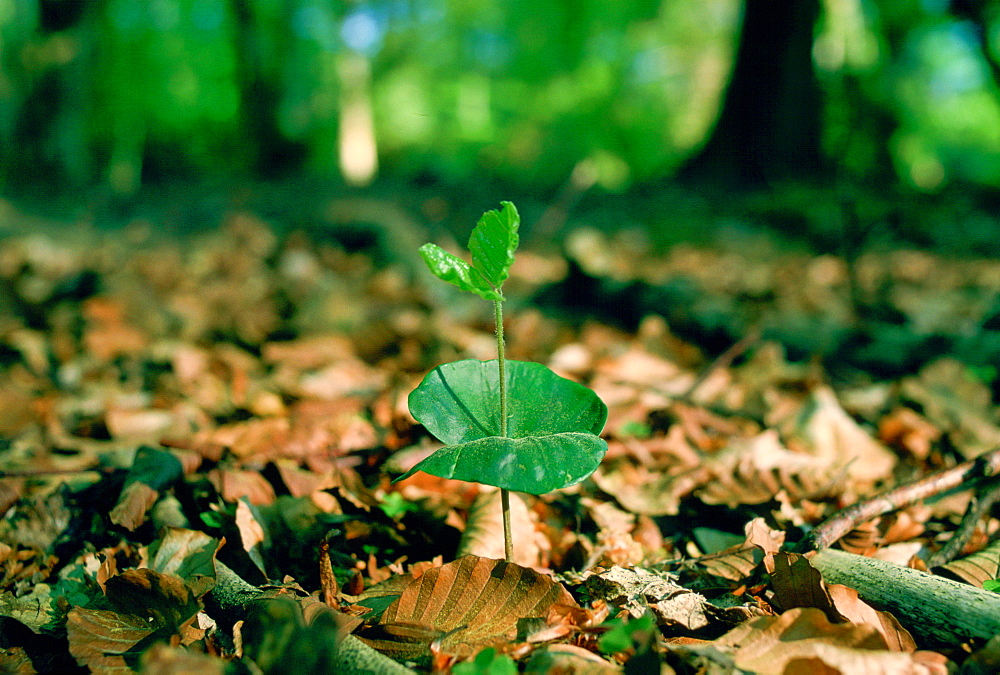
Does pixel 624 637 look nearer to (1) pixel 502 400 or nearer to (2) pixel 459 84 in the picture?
(1) pixel 502 400

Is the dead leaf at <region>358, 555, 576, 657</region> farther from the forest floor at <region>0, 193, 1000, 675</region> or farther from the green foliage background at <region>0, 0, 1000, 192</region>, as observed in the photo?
the green foliage background at <region>0, 0, 1000, 192</region>

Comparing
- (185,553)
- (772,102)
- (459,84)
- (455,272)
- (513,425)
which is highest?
(459,84)

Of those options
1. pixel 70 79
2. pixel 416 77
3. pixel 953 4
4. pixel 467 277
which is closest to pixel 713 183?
pixel 953 4

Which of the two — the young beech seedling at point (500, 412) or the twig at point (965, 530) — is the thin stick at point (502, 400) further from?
the twig at point (965, 530)

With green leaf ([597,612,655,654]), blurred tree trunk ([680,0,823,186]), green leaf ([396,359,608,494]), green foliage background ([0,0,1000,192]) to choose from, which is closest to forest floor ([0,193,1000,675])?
green leaf ([597,612,655,654])

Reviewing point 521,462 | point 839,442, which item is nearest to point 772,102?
point 839,442

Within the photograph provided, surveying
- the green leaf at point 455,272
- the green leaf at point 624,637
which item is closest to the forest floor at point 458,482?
the green leaf at point 624,637

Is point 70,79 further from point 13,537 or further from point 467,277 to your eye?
point 467,277
